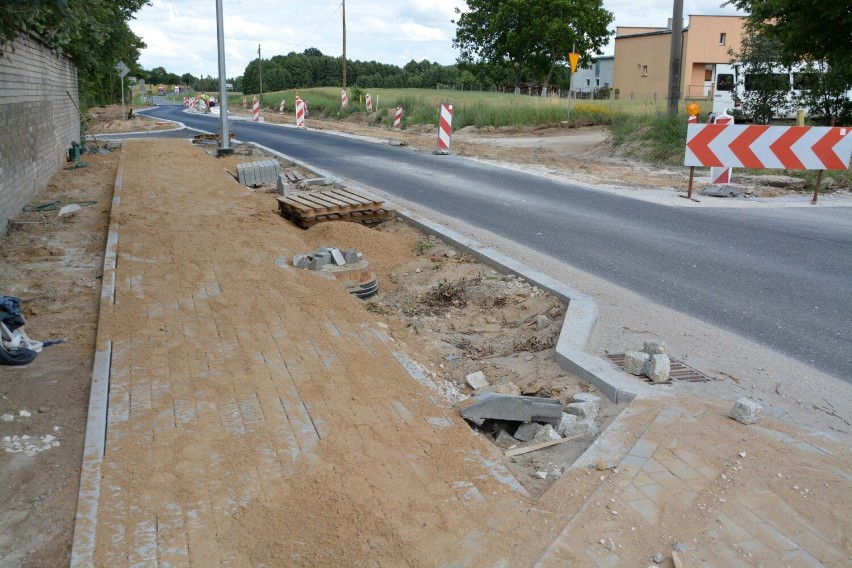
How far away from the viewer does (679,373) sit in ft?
17.3

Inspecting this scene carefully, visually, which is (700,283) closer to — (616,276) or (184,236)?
(616,276)

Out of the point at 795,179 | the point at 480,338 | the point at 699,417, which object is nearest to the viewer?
the point at 699,417

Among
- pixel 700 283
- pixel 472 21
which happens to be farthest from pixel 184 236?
Result: pixel 472 21

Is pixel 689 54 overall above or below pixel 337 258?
above

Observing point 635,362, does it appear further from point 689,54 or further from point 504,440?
point 689,54

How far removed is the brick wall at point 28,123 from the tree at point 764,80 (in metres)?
21.1

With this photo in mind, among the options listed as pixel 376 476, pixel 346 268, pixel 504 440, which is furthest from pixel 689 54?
pixel 376 476

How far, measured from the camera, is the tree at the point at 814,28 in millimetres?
18297

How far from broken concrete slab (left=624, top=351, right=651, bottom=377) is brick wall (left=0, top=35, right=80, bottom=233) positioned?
7.84 meters

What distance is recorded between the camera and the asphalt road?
6418mm

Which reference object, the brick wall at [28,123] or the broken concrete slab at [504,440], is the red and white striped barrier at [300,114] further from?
the broken concrete slab at [504,440]

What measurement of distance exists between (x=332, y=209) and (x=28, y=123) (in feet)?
21.9

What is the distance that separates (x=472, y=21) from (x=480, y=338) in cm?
7092

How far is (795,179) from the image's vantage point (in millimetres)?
15328
